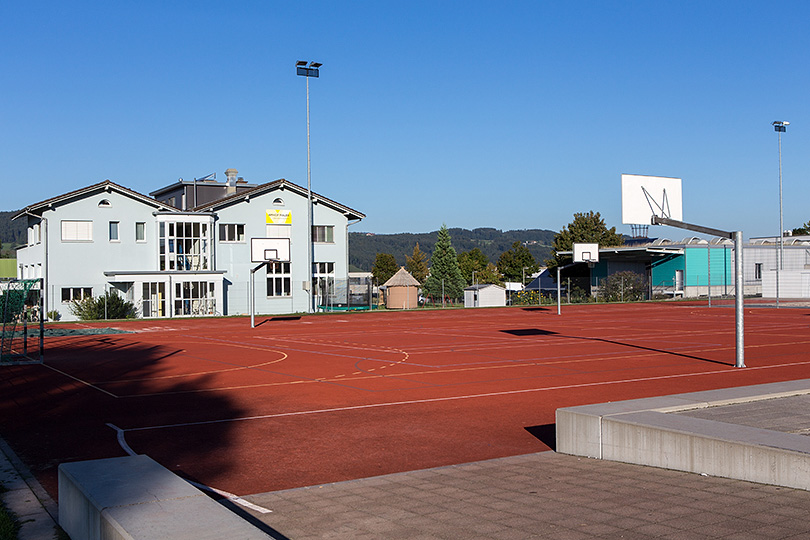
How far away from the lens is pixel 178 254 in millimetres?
53062

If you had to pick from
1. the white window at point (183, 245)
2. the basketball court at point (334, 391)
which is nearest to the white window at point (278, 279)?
the white window at point (183, 245)

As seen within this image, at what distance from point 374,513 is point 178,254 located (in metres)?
49.0

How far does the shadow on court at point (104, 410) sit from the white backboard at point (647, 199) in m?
14.4

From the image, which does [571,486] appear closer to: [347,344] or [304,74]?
[347,344]

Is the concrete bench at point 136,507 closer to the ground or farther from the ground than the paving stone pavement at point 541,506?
farther from the ground

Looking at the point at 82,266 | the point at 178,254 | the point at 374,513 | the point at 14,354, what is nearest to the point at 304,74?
the point at 178,254

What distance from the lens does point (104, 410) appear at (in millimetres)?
13203

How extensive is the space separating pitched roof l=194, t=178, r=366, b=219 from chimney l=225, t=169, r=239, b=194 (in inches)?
200

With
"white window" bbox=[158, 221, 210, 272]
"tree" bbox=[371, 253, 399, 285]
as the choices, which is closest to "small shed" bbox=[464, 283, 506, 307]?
"white window" bbox=[158, 221, 210, 272]

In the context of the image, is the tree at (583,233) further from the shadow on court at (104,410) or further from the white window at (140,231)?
the shadow on court at (104,410)

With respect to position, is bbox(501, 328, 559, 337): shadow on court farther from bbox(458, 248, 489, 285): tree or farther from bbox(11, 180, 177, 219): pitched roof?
bbox(458, 248, 489, 285): tree

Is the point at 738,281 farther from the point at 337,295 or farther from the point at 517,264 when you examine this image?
the point at 517,264

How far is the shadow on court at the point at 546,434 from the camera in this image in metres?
9.85

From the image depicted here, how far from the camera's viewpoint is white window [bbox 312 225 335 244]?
57.8m
